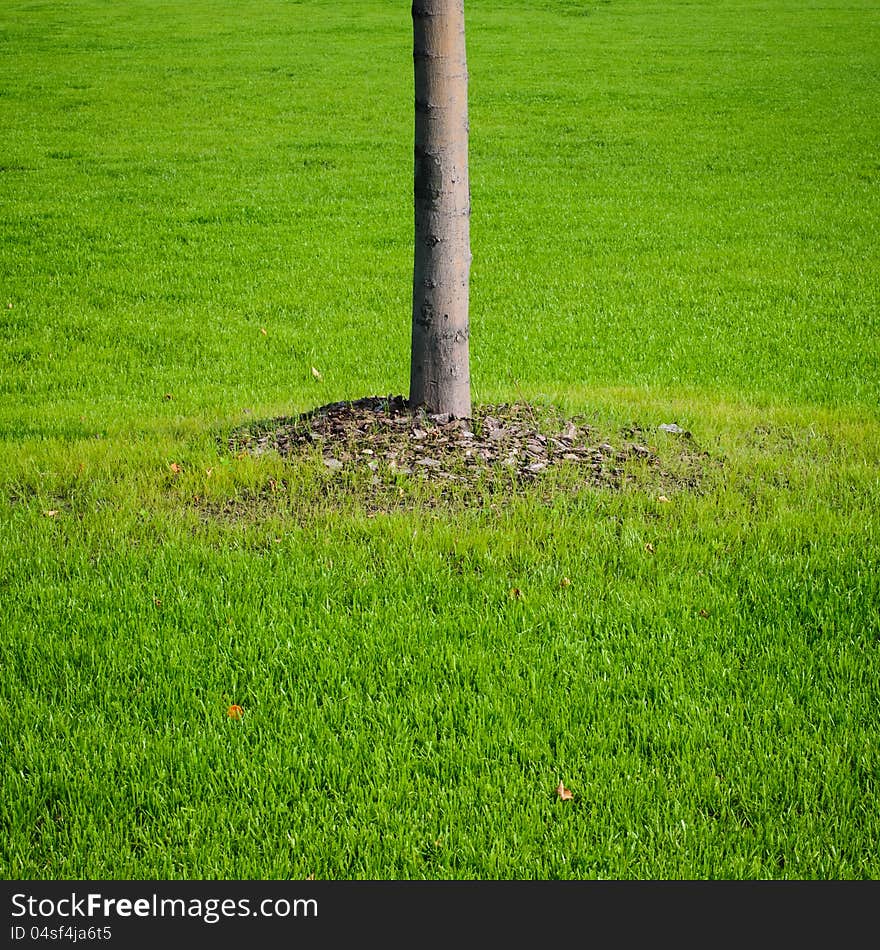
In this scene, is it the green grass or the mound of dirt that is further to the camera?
the mound of dirt

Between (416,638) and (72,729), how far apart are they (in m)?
1.32

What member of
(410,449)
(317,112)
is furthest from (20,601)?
(317,112)

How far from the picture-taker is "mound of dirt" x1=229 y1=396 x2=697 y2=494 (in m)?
5.27

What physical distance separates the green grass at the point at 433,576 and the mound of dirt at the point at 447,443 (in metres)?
0.22

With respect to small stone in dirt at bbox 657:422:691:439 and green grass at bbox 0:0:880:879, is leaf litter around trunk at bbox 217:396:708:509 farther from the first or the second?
green grass at bbox 0:0:880:879

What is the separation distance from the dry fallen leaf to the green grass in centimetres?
4

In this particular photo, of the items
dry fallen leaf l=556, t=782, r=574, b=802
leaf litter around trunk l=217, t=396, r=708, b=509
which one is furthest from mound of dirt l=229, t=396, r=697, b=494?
dry fallen leaf l=556, t=782, r=574, b=802

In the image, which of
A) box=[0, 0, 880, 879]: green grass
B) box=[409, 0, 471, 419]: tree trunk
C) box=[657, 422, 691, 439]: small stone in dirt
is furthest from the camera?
box=[657, 422, 691, 439]: small stone in dirt

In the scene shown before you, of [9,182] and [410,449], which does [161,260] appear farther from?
[410,449]

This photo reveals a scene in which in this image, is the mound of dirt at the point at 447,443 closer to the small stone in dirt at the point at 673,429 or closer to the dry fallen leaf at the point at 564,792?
the small stone in dirt at the point at 673,429

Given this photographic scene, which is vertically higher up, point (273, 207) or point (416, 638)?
point (273, 207)

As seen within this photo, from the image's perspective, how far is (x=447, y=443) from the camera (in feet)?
17.8

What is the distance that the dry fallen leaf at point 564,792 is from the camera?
3.01 metres

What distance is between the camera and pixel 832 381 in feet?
25.7
